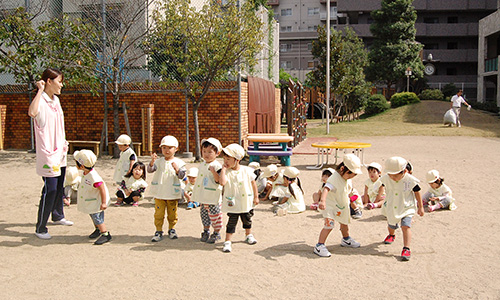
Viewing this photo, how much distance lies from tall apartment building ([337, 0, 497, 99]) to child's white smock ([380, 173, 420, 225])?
4292 centimetres

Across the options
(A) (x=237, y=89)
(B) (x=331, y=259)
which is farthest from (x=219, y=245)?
(A) (x=237, y=89)

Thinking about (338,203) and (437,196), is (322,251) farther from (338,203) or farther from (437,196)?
(437,196)

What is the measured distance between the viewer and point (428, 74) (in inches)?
1821

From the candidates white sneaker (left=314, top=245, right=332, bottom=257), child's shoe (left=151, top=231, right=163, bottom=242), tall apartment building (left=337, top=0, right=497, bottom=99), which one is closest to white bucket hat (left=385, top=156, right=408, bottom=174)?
white sneaker (left=314, top=245, right=332, bottom=257)

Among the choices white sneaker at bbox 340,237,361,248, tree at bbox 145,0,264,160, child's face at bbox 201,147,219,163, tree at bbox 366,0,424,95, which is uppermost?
tree at bbox 366,0,424,95

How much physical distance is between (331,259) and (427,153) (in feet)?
33.3

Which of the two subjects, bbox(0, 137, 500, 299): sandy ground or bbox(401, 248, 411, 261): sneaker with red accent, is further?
bbox(401, 248, 411, 261): sneaker with red accent

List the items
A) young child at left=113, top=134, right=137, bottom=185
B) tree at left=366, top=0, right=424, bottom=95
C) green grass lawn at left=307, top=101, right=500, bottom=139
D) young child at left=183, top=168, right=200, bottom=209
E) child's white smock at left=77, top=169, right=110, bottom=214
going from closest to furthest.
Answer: child's white smock at left=77, top=169, right=110, bottom=214
young child at left=183, top=168, right=200, bottom=209
young child at left=113, top=134, right=137, bottom=185
green grass lawn at left=307, top=101, right=500, bottom=139
tree at left=366, top=0, right=424, bottom=95

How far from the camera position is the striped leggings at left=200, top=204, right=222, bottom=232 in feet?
19.4

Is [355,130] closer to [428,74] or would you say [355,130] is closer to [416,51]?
[416,51]

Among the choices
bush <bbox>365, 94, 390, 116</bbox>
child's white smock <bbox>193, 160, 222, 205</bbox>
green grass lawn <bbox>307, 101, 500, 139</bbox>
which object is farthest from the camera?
bush <bbox>365, 94, 390, 116</bbox>

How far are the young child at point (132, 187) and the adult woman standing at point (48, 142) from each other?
1.76m

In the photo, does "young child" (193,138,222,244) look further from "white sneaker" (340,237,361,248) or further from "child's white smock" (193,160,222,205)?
"white sneaker" (340,237,361,248)

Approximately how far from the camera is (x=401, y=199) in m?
5.54
